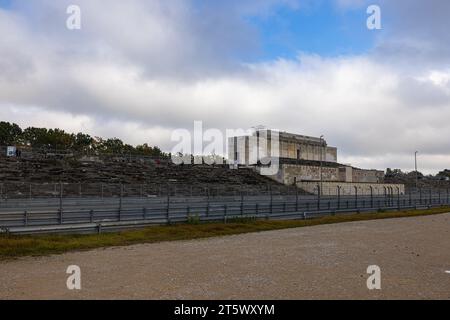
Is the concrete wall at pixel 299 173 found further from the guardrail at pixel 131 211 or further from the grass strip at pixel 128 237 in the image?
the grass strip at pixel 128 237

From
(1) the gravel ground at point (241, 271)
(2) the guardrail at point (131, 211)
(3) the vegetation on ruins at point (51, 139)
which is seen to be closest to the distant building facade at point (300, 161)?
(3) the vegetation on ruins at point (51, 139)

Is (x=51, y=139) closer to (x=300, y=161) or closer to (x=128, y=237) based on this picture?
(x=300, y=161)

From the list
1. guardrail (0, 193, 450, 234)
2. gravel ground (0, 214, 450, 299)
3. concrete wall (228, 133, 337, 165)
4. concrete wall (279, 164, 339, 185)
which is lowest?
gravel ground (0, 214, 450, 299)

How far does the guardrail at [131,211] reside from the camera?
20047 mm

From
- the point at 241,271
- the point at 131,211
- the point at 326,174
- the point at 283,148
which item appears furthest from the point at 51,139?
the point at 241,271

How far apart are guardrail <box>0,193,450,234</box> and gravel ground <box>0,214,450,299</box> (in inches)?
185

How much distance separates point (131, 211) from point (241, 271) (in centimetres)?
1385

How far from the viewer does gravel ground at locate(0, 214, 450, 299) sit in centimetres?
911

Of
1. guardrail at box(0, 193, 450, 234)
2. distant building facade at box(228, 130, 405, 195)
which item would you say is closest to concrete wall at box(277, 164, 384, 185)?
distant building facade at box(228, 130, 405, 195)

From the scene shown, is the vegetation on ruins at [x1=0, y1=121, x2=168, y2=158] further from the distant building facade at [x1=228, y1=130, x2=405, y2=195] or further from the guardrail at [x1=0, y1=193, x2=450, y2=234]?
the guardrail at [x1=0, y1=193, x2=450, y2=234]

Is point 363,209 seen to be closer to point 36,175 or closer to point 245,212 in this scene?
point 245,212

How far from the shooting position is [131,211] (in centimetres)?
2436
